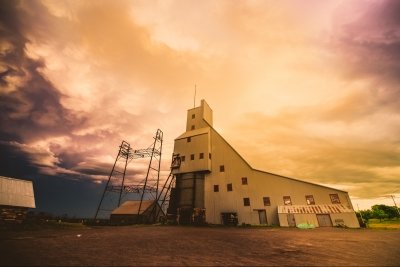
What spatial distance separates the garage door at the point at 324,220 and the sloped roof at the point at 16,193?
35.9m

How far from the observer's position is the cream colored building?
76.6 ft

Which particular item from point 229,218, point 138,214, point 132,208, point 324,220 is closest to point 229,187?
point 229,218

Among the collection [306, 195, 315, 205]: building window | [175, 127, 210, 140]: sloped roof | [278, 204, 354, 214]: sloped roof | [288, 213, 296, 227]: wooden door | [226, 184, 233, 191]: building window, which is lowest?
[288, 213, 296, 227]: wooden door

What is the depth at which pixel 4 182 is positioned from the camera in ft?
76.9

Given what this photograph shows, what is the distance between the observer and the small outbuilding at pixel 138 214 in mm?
33125

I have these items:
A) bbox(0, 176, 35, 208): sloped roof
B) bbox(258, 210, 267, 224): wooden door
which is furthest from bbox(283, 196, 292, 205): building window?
bbox(0, 176, 35, 208): sloped roof

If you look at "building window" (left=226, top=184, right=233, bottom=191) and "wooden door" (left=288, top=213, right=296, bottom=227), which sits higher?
"building window" (left=226, top=184, right=233, bottom=191)

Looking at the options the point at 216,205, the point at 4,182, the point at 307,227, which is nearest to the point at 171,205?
the point at 216,205

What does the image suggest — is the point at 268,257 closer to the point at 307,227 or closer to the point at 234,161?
the point at 307,227

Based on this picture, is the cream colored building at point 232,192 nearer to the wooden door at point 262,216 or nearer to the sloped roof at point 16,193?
the wooden door at point 262,216

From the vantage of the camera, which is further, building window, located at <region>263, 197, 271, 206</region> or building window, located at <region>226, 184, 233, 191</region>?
building window, located at <region>226, 184, 233, 191</region>

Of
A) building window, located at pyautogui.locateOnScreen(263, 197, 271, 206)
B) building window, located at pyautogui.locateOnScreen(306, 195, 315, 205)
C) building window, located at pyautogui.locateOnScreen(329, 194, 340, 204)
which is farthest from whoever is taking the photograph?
building window, located at pyautogui.locateOnScreen(263, 197, 271, 206)

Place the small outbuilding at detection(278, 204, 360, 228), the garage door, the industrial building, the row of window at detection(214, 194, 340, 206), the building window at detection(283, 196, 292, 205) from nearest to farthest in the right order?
the industrial building
the small outbuilding at detection(278, 204, 360, 228)
the garage door
the row of window at detection(214, 194, 340, 206)
the building window at detection(283, 196, 292, 205)

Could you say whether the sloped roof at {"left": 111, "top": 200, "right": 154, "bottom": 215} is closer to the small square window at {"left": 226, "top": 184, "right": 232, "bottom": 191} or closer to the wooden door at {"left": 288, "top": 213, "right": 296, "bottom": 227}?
the small square window at {"left": 226, "top": 184, "right": 232, "bottom": 191}
